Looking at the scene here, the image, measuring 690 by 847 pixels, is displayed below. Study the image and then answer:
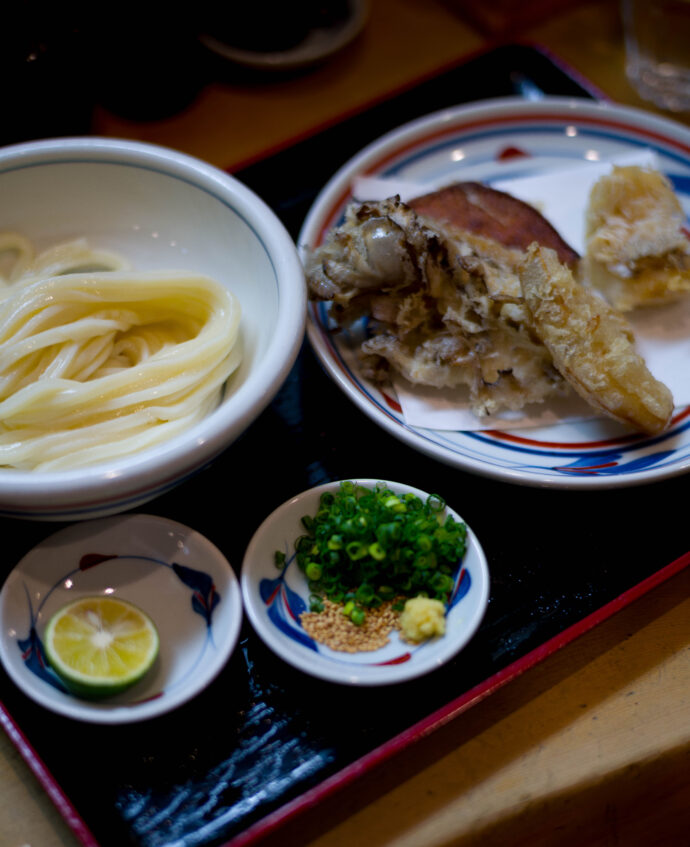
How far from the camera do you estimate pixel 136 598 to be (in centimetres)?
175

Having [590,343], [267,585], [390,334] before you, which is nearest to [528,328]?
[590,343]

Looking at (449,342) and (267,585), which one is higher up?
(449,342)

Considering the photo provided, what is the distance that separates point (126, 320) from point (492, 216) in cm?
116

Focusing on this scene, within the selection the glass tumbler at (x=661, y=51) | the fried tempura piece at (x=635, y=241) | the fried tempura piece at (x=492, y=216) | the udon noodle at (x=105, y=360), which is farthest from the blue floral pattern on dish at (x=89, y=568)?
the glass tumbler at (x=661, y=51)

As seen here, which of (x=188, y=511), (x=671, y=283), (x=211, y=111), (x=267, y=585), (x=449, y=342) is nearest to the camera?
(x=267, y=585)

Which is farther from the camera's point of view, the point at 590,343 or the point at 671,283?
the point at 671,283

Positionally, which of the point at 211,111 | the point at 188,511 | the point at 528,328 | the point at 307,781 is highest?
the point at 211,111

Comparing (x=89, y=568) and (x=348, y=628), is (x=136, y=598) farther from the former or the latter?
(x=348, y=628)

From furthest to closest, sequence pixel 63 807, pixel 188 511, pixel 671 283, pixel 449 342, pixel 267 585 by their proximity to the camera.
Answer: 1. pixel 671 283
2. pixel 449 342
3. pixel 188 511
4. pixel 267 585
5. pixel 63 807

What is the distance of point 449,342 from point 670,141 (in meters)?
1.44

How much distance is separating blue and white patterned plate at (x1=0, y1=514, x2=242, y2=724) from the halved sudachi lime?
0.18ft

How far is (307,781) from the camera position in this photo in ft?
5.29

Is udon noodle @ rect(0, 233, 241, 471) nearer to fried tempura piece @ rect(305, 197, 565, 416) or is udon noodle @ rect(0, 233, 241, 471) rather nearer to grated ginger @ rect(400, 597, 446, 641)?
fried tempura piece @ rect(305, 197, 565, 416)

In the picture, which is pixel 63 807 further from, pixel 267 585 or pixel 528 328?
pixel 528 328
